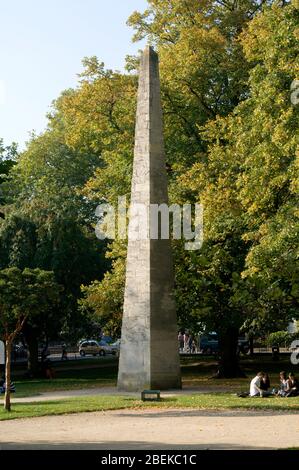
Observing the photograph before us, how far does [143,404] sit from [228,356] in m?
14.0

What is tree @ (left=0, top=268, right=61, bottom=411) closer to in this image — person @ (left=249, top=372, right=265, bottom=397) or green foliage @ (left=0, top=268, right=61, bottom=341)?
green foliage @ (left=0, top=268, right=61, bottom=341)

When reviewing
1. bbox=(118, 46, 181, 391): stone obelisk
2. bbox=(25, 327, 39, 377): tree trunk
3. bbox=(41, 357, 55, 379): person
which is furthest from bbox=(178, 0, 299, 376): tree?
bbox=(25, 327, 39, 377): tree trunk

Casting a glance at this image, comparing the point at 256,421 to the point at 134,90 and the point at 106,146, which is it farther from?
the point at 106,146

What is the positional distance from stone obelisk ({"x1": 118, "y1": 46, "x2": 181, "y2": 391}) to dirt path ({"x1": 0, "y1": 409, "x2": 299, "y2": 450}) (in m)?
5.89

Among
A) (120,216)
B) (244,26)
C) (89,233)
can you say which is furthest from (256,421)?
(89,233)

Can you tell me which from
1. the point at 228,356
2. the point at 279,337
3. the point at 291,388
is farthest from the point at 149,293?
the point at 228,356

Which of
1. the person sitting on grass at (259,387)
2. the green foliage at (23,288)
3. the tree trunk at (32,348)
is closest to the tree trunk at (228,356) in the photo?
the tree trunk at (32,348)

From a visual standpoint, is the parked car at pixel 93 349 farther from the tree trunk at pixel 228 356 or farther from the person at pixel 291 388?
the person at pixel 291 388

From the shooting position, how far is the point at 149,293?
27.5m

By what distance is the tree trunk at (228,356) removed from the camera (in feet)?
119

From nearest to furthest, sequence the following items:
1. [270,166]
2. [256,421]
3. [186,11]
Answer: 1. [256,421]
2. [270,166]
3. [186,11]

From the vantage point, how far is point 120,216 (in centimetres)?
3519

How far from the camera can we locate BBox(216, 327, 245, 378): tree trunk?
36.2 m

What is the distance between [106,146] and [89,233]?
292 inches
